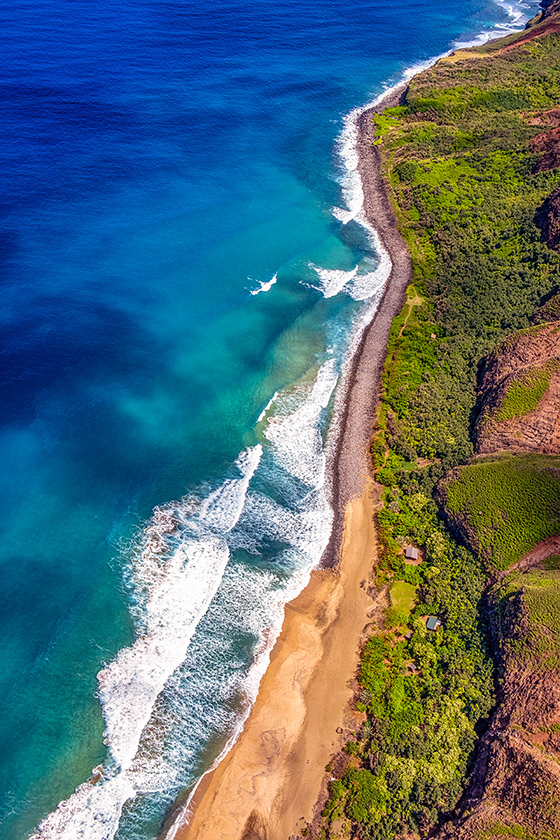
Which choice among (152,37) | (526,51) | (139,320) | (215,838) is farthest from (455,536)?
(152,37)

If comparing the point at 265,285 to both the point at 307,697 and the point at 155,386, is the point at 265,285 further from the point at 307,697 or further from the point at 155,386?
the point at 307,697

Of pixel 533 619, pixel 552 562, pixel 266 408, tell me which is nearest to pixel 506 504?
pixel 552 562

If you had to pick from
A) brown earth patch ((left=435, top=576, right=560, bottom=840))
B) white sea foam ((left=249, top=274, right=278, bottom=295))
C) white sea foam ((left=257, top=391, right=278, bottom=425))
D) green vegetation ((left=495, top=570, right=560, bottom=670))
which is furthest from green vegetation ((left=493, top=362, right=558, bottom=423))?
white sea foam ((left=249, top=274, right=278, bottom=295))

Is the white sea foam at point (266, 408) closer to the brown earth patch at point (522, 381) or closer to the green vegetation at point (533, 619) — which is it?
the brown earth patch at point (522, 381)

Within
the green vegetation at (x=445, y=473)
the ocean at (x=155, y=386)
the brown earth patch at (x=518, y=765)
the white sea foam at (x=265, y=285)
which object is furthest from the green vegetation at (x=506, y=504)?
the white sea foam at (x=265, y=285)

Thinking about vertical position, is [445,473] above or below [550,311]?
below

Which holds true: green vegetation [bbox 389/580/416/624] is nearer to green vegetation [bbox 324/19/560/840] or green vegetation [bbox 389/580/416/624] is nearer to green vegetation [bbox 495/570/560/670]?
green vegetation [bbox 324/19/560/840]

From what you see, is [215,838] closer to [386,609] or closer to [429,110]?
[386,609]
